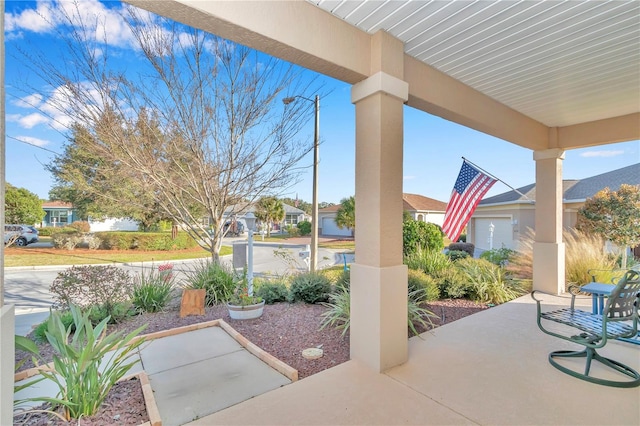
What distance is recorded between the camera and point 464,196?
6957mm

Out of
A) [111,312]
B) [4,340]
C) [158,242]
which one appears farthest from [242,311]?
[158,242]

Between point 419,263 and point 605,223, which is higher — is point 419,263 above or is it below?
below

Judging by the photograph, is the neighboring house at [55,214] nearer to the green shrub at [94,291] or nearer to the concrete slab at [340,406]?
the green shrub at [94,291]

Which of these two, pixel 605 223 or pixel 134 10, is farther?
pixel 605 223

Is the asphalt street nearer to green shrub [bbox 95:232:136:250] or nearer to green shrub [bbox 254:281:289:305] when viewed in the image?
green shrub [bbox 254:281:289:305]

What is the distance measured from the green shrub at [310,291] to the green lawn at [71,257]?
30.4 ft

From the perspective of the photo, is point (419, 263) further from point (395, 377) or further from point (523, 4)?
point (523, 4)

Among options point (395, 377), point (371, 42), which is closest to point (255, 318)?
point (395, 377)

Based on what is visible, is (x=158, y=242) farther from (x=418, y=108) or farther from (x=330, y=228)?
(x=330, y=228)

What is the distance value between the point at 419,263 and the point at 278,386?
4.46 m

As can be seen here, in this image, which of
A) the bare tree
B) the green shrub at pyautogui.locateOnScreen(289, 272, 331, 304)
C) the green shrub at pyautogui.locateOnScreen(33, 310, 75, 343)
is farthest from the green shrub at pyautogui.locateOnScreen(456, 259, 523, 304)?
the green shrub at pyautogui.locateOnScreen(33, 310, 75, 343)

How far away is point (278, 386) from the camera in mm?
2713

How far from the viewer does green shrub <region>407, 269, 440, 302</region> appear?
5.04 metres

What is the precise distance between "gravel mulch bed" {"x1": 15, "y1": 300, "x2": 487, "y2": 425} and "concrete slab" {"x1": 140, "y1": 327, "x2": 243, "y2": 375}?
0.29 m
